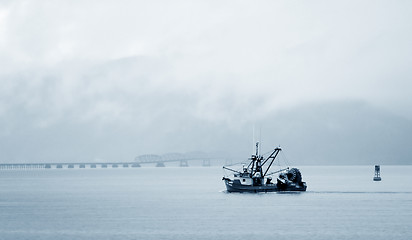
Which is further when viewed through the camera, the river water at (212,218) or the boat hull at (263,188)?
the boat hull at (263,188)

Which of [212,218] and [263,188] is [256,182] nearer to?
[263,188]

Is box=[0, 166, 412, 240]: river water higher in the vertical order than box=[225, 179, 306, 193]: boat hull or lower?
lower

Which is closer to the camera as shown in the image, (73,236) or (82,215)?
(73,236)

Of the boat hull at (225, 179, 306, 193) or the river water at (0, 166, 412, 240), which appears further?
the boat hull at (225, 179, 306, 193)

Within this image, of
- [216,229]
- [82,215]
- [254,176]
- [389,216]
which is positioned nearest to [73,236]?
[216,229]

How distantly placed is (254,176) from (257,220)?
59378 millimetres

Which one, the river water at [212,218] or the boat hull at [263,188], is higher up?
the boat hull at [263,188]

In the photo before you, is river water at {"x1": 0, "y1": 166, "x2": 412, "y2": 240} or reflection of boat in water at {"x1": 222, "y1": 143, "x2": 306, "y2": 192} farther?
reflection of boat in water at {"x1": 222, "y1": 143, "x2": 306, "y2": 192}

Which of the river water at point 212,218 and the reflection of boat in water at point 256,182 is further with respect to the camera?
the reflection of boat in water at point 256,182

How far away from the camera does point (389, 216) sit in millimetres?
105750

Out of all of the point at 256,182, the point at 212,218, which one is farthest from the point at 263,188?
the point at 212,218

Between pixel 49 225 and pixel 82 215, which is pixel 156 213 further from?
pixel 49 225

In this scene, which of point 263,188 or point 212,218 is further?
point 263,188

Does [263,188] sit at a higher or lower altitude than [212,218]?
higher
